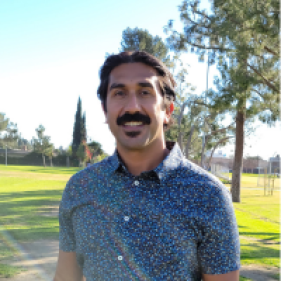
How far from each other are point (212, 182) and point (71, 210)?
1.92 feet

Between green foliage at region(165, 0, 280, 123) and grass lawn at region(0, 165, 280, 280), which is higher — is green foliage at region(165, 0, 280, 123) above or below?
above

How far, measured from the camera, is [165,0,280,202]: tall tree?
709 centimetres

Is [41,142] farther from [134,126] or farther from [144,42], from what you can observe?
[134,126]

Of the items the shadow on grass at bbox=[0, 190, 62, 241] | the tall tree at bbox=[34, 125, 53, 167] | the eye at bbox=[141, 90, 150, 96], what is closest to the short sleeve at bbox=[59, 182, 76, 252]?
the eye at bbox=[141, 90, 150, 96]

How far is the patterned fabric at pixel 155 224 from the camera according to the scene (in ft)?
3.92

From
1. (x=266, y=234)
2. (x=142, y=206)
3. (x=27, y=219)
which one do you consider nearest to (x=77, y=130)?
(x=27, y=219)

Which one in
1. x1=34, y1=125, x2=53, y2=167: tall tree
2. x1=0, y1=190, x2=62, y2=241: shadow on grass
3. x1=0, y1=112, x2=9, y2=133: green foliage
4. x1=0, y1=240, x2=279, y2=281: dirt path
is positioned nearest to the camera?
x1=0, y1=240, x2=279, y2=281: dirt path

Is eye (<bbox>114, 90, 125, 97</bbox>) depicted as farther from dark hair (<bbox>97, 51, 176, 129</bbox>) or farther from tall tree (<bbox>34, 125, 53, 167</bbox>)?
tall tree (<bbox>34, 125, 53, 167</bbox>)

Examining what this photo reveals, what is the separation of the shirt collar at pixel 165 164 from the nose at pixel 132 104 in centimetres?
21

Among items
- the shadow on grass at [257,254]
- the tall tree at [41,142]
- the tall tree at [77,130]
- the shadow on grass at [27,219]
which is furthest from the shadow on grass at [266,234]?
the tall tree at [77,130]

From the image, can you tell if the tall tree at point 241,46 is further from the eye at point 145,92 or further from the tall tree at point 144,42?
the eye at point 145,92

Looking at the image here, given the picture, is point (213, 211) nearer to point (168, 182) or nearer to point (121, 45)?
point (168, 182)

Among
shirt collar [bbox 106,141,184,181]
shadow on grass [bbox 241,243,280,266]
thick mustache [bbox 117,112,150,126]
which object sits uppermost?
thick mustache [bbox 117,112,150,126]

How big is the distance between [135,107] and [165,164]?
0.25 metres
